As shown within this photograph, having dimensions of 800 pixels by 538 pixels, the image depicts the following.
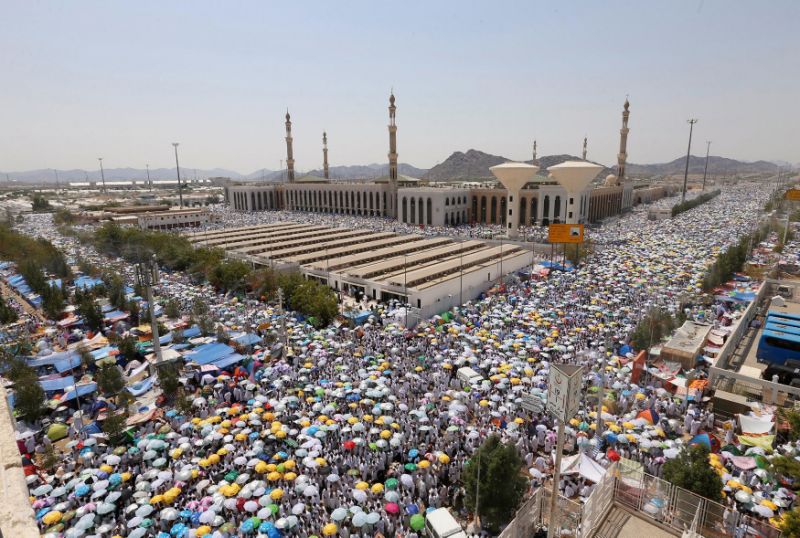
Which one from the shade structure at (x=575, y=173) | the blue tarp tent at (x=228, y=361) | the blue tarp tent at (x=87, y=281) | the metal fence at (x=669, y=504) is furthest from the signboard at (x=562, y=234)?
the blue tarp tent at (x=87, y=281)

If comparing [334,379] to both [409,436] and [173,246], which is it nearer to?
[409,436]

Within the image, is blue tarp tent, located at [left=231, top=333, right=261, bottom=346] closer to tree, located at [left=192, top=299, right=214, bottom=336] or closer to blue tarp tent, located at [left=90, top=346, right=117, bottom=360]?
tree, located at [left=192, top=299, right=214, bottom=336]

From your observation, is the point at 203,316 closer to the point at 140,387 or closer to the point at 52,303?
the point at 140,387

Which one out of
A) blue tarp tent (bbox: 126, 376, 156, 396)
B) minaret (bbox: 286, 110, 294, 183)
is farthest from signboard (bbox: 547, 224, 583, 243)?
minaret (bbox: 286, 110, 294, 183)

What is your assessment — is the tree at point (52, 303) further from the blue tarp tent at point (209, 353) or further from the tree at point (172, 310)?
the blue tarp tent at point (209, 353)

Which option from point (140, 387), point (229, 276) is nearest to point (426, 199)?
point (229, 276)
